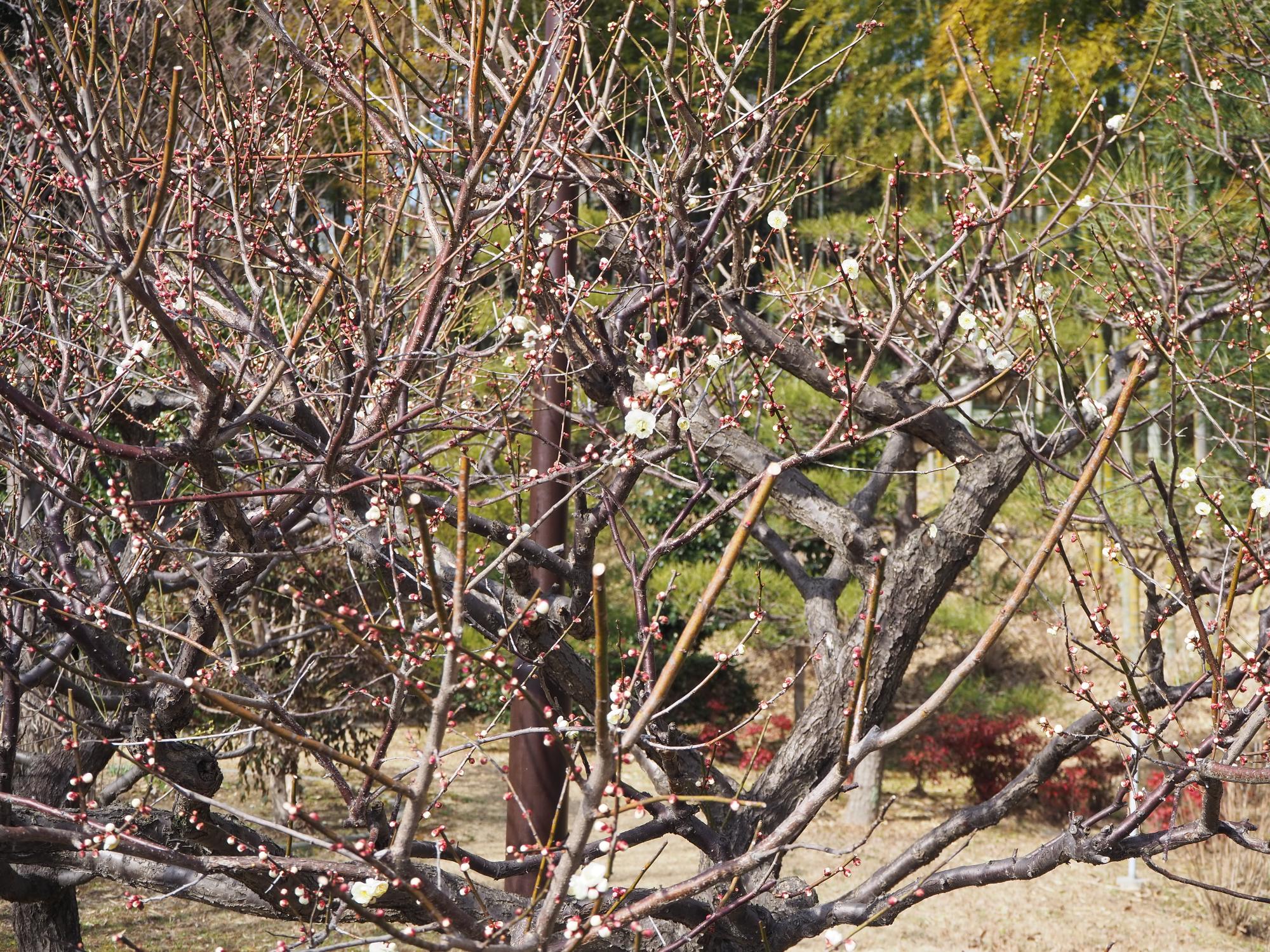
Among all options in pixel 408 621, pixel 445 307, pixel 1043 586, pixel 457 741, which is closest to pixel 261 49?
pixel 408 621

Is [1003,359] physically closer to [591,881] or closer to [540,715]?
[540,715]

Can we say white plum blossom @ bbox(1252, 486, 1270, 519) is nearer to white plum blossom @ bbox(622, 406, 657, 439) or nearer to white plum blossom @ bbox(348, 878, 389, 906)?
white plum blossom @ bbox(622, 406, 657, 439)

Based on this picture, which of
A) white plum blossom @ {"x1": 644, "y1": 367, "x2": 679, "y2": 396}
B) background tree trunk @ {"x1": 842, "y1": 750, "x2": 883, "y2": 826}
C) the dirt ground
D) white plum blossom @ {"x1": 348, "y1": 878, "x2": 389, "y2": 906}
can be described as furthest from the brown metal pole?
background tree trunk @ {"x1": 842, "y1": 750, "x2": 883, "y2": 826}

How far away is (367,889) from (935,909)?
19.6ft

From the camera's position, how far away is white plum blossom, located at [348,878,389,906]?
1734 millimetres

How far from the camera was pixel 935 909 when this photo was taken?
6.80 m

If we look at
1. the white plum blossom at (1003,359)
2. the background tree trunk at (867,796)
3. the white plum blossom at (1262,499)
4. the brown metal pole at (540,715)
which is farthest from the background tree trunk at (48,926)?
the background tree trunk at (867,796)

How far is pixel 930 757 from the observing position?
9.17 metres

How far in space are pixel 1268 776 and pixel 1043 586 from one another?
1068 centimetres

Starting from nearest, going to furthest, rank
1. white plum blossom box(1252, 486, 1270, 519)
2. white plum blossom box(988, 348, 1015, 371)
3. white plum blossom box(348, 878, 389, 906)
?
white plum blossom box(348, 878, 389, 906) → white plum blossom box(1252, 486, 1270, 519) → white plum blossom box(988, 348, 1015, 371)

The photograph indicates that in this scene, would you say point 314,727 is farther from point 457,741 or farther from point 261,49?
point 261,49

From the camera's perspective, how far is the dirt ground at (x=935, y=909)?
18.6ft

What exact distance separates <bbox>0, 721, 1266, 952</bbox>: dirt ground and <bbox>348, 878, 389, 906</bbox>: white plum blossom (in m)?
3.16

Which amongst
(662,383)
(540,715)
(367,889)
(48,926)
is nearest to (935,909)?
(540,715)
